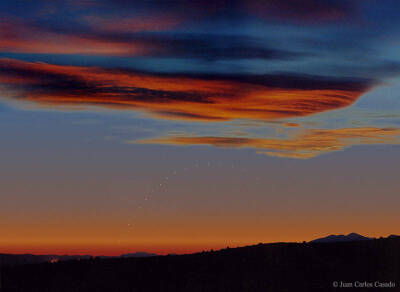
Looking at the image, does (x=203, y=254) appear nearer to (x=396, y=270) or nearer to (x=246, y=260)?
(x=246, y=260)

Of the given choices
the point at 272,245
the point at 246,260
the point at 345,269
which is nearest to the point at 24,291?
the point at 246,260

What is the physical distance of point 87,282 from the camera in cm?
3191

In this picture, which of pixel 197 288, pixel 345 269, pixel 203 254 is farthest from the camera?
pixel 203 254

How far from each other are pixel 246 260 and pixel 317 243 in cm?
498

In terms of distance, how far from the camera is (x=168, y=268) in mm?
33219

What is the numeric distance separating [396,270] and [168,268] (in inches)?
452

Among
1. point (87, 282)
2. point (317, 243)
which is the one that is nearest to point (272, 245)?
point (317, 243)

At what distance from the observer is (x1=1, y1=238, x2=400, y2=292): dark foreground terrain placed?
3048 centimetres

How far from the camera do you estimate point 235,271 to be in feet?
105

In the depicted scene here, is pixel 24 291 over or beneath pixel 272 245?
beneath

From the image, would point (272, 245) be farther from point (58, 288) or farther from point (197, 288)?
point (58, 288)

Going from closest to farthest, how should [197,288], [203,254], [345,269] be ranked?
1. [197,288]
2. [345,269]
3. [203,254]

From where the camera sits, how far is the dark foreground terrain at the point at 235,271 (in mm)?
30484

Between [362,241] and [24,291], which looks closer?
→ [24,291]
